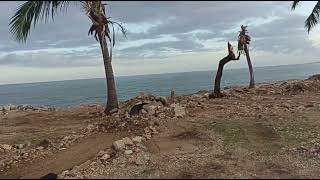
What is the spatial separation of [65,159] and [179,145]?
2736 mm

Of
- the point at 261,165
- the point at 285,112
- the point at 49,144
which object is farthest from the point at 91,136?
the point at 285,112

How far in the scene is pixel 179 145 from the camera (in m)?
11.6

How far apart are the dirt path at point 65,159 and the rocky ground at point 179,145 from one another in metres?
0.03

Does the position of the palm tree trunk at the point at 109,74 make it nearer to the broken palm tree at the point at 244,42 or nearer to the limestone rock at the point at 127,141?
the limestone rock at the point at 127,141

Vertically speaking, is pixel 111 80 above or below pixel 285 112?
above

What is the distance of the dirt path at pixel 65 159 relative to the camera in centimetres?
1033

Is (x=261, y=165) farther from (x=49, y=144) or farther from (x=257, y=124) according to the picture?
(x=49, y=144)

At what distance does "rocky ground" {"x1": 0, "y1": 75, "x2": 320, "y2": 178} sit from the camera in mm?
9648

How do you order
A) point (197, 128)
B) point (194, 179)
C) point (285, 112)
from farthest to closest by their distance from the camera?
point (285, 112), point (197, 128), point (194, 179)

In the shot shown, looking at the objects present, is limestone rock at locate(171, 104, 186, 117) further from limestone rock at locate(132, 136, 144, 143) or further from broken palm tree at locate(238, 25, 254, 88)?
broken palm tree at locate(238, 25, 254, 88)

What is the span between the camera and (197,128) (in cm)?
1329

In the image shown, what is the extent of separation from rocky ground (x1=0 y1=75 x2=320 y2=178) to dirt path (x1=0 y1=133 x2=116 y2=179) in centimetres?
3

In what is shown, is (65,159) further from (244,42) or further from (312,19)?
(244,42)

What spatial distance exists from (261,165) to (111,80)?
382 inches
